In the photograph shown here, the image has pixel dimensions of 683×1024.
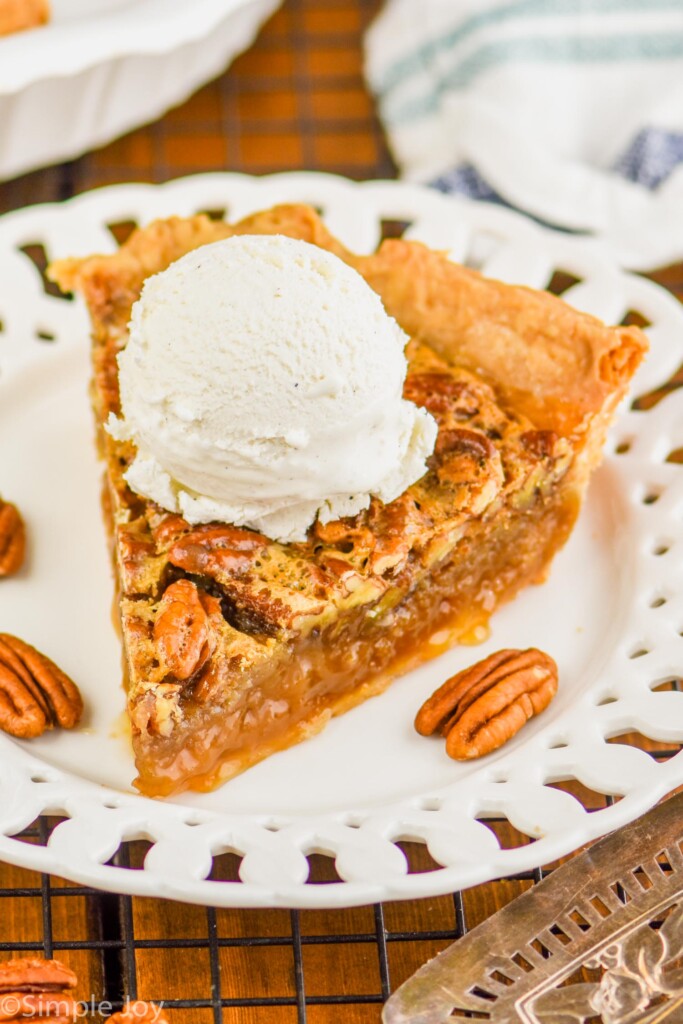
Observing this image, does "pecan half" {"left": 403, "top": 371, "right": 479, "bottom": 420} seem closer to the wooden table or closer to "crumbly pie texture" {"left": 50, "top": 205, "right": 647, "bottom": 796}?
"crumbly pie texture" {"left": 50, "top": 205, "right": 647, "bottom": 796}

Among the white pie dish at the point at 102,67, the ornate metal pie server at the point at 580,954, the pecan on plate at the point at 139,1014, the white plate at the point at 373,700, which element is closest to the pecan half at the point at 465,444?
the white plate at the point at 373,700

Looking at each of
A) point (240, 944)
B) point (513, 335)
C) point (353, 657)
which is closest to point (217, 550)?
point (353, 657)

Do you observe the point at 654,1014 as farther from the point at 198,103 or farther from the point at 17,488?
the point at 198,103

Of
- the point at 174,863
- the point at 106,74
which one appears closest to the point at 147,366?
the point at 174,863

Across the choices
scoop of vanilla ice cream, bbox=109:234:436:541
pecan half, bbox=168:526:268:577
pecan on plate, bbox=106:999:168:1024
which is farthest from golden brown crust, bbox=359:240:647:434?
pecan on plate, bbox=106:999:168:1024

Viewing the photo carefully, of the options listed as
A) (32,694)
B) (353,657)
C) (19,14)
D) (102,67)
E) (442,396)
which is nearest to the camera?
(32,694)

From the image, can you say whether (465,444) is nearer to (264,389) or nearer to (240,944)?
(264,389)
